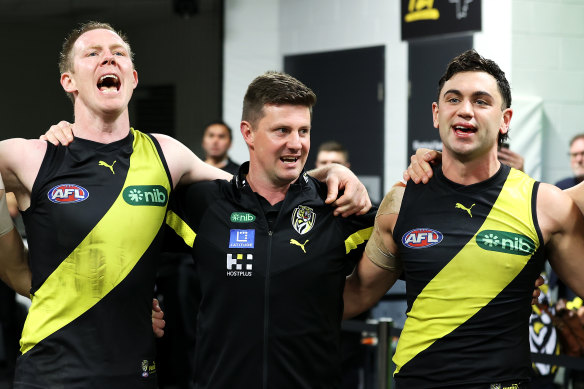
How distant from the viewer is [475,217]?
2.40 metres

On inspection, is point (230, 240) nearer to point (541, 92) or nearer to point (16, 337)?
point (16, 337)

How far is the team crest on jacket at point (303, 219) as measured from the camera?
100 inches

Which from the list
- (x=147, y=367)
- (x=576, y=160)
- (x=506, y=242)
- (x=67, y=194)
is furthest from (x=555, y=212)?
(x=576, y=160)

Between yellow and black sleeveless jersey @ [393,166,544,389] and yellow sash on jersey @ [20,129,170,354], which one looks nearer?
yellow and black sleeveless jersey @ [393,166,544,389]

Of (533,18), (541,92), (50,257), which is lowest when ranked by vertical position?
(50,257)

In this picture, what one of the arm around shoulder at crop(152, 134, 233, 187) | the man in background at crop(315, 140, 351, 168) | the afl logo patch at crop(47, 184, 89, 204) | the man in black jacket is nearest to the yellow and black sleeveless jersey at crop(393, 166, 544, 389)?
the man in black jacket

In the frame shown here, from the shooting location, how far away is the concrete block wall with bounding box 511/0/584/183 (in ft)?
17.7

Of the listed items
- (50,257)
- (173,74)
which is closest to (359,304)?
(50,257)

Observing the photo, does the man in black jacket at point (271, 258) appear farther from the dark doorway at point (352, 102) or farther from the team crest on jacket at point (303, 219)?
the dark doorway at point (352, 102)

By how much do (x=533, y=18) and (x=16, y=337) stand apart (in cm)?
384

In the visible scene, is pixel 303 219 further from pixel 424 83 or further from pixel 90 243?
pixel 424 83

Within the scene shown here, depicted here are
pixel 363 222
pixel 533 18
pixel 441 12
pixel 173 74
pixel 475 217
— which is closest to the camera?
pixel 475 217

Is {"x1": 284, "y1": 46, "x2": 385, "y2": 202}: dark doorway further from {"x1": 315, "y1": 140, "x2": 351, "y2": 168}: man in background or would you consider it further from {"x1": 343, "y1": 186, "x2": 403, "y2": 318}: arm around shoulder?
{"x1": 343, "y1": 186, "x2": 403, "y2": 318}: arm around shoulder

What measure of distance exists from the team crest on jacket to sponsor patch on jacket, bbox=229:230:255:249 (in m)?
0.13
